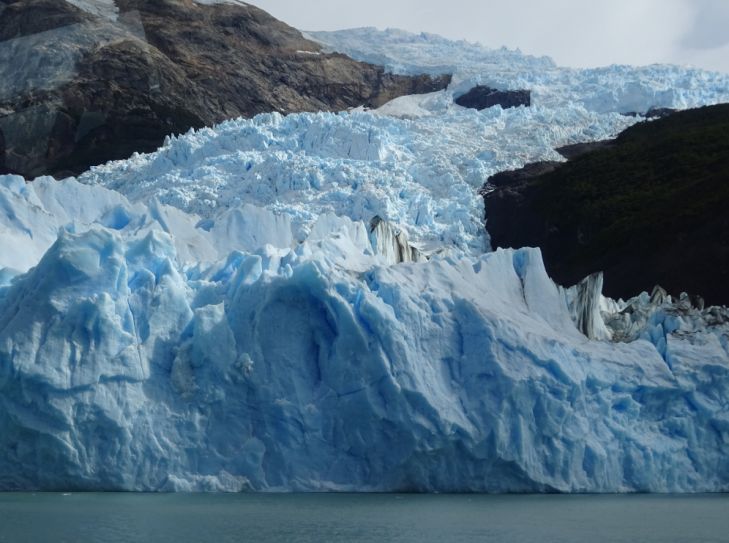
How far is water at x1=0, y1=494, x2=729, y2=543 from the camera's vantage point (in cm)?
1173

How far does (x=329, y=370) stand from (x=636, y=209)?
20439 mm

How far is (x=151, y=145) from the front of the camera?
43.3 m

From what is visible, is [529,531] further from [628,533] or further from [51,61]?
[51,61]

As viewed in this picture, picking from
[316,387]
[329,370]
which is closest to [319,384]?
[316,387]

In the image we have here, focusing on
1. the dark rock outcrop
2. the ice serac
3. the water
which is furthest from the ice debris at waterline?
the dark rock outcrop

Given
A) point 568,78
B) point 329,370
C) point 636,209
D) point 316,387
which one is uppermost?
point 568,78

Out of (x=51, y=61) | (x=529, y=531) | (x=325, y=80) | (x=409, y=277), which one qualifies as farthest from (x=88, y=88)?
(x=529, y=531)

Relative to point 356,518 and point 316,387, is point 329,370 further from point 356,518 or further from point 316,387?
point 356,518

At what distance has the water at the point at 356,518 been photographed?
11.7 metres

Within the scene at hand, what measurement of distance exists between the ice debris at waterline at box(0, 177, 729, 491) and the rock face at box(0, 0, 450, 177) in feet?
88.1

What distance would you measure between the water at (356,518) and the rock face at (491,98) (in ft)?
100.0

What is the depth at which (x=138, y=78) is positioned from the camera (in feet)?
145

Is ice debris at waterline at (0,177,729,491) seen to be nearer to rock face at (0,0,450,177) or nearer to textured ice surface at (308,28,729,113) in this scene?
rock face at (0,0,450,177)

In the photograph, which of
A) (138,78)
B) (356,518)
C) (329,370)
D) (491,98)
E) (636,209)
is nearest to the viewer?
(356,518)
